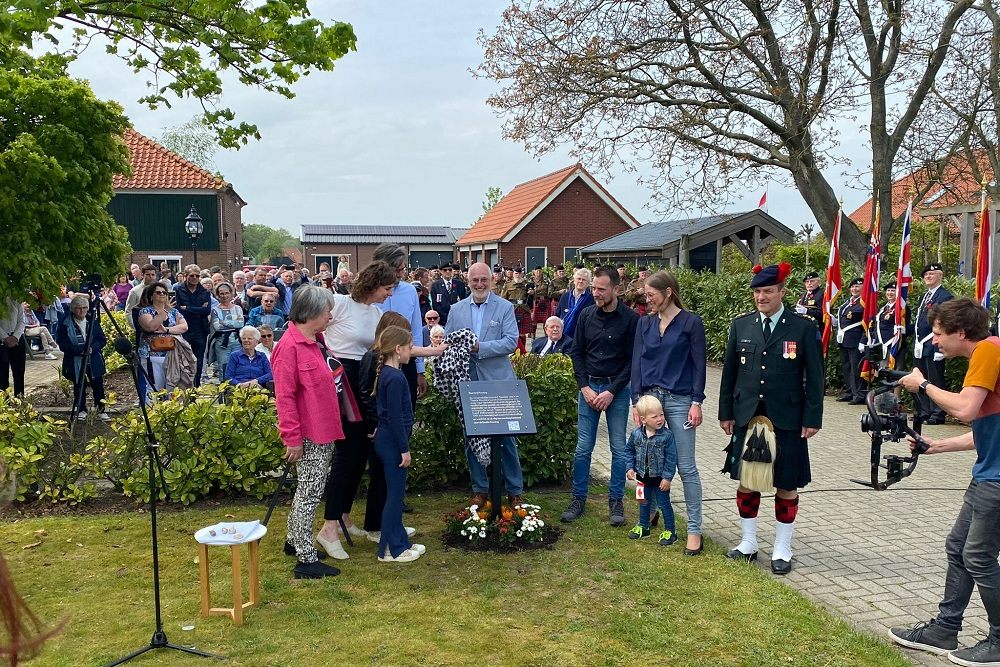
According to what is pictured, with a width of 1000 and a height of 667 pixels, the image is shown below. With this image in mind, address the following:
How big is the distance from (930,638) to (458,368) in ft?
12.3

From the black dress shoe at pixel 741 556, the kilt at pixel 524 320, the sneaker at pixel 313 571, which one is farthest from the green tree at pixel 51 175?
the kilt at pixel 524 320

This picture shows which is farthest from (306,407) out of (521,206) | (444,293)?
(521,206)

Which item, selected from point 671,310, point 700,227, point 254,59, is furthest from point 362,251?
point 671,310

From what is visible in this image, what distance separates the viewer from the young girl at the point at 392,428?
5.39 metres

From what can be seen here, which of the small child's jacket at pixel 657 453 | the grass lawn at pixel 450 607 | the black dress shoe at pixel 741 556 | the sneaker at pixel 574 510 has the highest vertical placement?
the small child's jacket at pixel 657 453

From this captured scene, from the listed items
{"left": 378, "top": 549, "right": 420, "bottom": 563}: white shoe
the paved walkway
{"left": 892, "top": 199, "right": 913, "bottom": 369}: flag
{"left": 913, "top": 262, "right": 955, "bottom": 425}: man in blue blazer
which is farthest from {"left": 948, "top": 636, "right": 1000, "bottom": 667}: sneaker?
{"left": 892, "top": 199, "right": 913, "bottom": 369}: flag

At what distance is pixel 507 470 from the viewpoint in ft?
20.9

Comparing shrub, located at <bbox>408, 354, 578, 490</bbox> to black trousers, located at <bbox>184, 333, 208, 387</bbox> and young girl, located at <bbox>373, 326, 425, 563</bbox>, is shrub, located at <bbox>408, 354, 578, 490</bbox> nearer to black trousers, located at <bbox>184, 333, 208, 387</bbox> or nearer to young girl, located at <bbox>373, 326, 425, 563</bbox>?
young girl, located at <bbox>373, 326, 425, 563</bbox>

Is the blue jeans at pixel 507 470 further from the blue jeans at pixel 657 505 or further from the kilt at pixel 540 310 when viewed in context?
the kilt at pixel 540 310

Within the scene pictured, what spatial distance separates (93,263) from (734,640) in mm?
7281

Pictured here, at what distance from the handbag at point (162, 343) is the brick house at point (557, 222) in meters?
29.5

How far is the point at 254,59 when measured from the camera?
27.6 feet

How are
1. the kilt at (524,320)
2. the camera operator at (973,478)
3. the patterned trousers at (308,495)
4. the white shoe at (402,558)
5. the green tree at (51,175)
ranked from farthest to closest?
the kilt at (524,320)
the green tree at (51,175)
the white shoe at (402,558)
the patterned trousers at (308,495)
the camera operator at (973,478)

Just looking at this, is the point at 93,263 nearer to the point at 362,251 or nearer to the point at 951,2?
the point at 951,2
